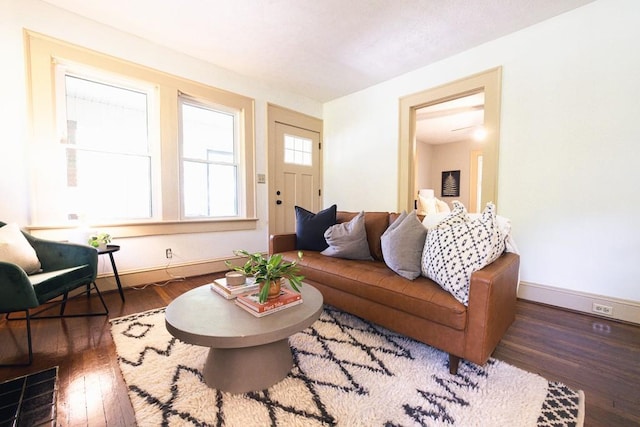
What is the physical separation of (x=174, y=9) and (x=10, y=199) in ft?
6.96

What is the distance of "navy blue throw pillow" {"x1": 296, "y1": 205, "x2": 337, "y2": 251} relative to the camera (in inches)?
102

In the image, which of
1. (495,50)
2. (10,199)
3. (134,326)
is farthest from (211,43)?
(495,50)

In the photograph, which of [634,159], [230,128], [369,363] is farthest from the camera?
[230,128]

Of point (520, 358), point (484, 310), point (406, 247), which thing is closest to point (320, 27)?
point (406, 247)

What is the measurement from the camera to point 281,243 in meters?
2.65

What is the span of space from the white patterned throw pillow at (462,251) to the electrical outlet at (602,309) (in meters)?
1.43

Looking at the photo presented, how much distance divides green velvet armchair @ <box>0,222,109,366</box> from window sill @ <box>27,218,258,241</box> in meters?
0.35

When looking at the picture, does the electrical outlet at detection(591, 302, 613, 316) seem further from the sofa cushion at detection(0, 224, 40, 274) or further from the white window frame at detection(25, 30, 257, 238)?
the sofa cushion at detection(0, 224, 40, 274)

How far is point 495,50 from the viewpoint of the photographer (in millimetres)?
2707

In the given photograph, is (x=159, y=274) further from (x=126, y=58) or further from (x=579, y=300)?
(x=579, y=300)

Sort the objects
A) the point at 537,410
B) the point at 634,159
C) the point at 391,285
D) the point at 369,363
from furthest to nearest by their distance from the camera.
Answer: the point at 634,159
the point at 391,285
the point at 369,363
the point at 537,410

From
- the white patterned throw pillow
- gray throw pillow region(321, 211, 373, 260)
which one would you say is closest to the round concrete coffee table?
the white patterned throw pillow

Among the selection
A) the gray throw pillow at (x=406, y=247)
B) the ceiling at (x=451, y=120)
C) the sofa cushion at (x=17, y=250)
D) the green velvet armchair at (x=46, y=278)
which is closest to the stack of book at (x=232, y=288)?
the gray throw pillow at (x=406, y=247)

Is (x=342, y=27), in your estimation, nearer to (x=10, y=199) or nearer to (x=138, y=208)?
(x=138, y=208)
